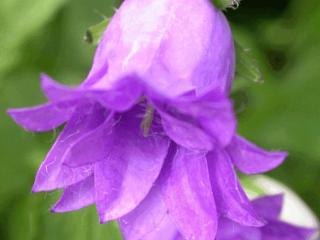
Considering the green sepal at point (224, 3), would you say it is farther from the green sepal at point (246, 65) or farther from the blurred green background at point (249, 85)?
the blurred green background at point (249, 85)

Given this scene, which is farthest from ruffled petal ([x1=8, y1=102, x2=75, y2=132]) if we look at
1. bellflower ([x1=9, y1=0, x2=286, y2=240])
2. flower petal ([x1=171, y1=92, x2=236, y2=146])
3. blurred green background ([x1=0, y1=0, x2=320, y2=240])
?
blurred green background ([x1=0, y1=0, x2=320, y2=240])

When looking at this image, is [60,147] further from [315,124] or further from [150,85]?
[315,124]

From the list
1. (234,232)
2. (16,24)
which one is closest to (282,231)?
(234,232)

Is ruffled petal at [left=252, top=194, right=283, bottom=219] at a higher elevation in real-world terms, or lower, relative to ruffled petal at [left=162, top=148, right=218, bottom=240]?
lower

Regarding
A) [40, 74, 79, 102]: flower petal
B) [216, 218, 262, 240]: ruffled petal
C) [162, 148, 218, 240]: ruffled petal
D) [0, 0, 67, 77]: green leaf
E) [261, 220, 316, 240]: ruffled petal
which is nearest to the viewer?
[40, 74, 79, 102]: flower petal

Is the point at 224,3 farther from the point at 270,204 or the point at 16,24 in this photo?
the point at 16,24

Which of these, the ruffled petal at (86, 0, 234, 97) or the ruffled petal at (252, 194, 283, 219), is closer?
the ruffled petal at (86, 0, 234, 97)

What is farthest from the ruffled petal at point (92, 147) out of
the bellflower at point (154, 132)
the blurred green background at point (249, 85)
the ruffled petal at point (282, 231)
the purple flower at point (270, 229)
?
the blurred green background at point (249, 85)

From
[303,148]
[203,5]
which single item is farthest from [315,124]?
[203,5]

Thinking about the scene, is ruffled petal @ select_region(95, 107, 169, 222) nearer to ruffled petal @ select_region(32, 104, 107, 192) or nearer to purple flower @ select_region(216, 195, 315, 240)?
ruffled petal @ select_region(32, 104, 107, 192)
